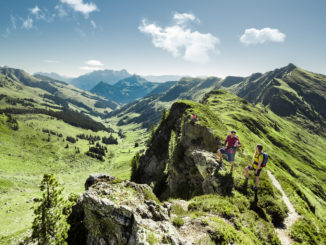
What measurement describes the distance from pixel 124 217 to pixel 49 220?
47.0 ft

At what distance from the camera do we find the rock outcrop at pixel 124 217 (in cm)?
1551

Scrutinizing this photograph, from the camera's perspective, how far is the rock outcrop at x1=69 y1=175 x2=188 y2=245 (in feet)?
50.9

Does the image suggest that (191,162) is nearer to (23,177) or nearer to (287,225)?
(287,225)

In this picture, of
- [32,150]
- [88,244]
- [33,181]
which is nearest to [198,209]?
[88,244]

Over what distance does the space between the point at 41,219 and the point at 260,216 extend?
30.8 metres

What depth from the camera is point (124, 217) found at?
18.1 meters

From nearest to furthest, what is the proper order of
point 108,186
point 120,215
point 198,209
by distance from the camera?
1. point 120,215
2. point 198,209
3. point 108,186

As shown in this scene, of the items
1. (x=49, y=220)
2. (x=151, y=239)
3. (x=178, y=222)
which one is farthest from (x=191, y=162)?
(x=49, y=220)

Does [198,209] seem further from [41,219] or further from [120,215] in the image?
[41,219]

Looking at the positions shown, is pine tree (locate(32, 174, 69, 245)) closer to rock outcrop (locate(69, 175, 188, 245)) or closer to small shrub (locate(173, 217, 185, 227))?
rock outcrop (locate(69, 175, 188, 245))

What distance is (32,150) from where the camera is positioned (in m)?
192

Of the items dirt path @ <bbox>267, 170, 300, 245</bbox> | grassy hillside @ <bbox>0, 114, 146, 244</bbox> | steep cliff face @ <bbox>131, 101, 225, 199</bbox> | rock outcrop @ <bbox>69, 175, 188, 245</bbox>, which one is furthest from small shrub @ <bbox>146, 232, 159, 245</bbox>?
grassy hillside @ <bbox>0, 114, 146, 244</bbox>

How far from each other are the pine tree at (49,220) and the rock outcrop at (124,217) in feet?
8.91

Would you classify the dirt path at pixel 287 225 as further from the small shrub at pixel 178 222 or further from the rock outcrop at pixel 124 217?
the rock outcrop at pixel 124 217
